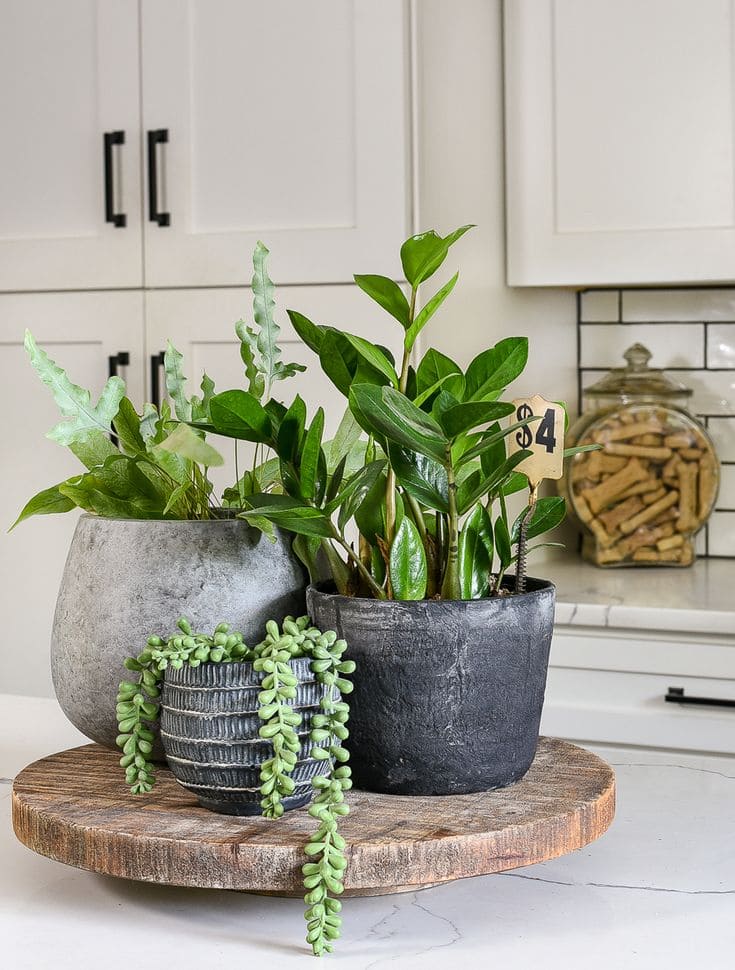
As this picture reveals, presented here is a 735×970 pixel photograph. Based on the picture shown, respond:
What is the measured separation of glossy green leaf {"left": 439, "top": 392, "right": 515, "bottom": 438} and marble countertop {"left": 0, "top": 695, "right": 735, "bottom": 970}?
0.31 meters

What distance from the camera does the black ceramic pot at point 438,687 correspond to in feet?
2.54

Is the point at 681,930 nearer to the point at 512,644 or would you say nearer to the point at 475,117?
the point at 512,644

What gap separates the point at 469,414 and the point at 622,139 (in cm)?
158

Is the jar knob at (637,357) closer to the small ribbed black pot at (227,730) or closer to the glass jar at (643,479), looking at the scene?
the glass jar at (643,479)

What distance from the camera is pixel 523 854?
0.73 metres

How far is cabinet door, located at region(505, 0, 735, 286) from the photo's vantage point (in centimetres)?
207

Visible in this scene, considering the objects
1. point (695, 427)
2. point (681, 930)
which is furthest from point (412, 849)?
point (695, 427)

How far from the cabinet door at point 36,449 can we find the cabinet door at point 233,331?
11cm

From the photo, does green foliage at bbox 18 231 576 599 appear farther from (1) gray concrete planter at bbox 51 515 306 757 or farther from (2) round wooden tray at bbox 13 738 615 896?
(2) round wooden tray at bbox 13 738 615 896

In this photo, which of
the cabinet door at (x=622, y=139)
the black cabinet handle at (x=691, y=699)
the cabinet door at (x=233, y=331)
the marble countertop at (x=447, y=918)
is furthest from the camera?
the cabinet door at (x=233, y=331)

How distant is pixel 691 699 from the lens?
6.05ft

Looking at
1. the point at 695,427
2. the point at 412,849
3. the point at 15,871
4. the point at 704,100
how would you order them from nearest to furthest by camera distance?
the point at 412,849 < the point at 15,871 < the point at 704,100 < the point at 695,427

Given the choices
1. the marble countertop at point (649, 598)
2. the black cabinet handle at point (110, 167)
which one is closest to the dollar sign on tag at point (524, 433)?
the marble countertop at point (649, 598)

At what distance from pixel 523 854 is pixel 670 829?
219mm
